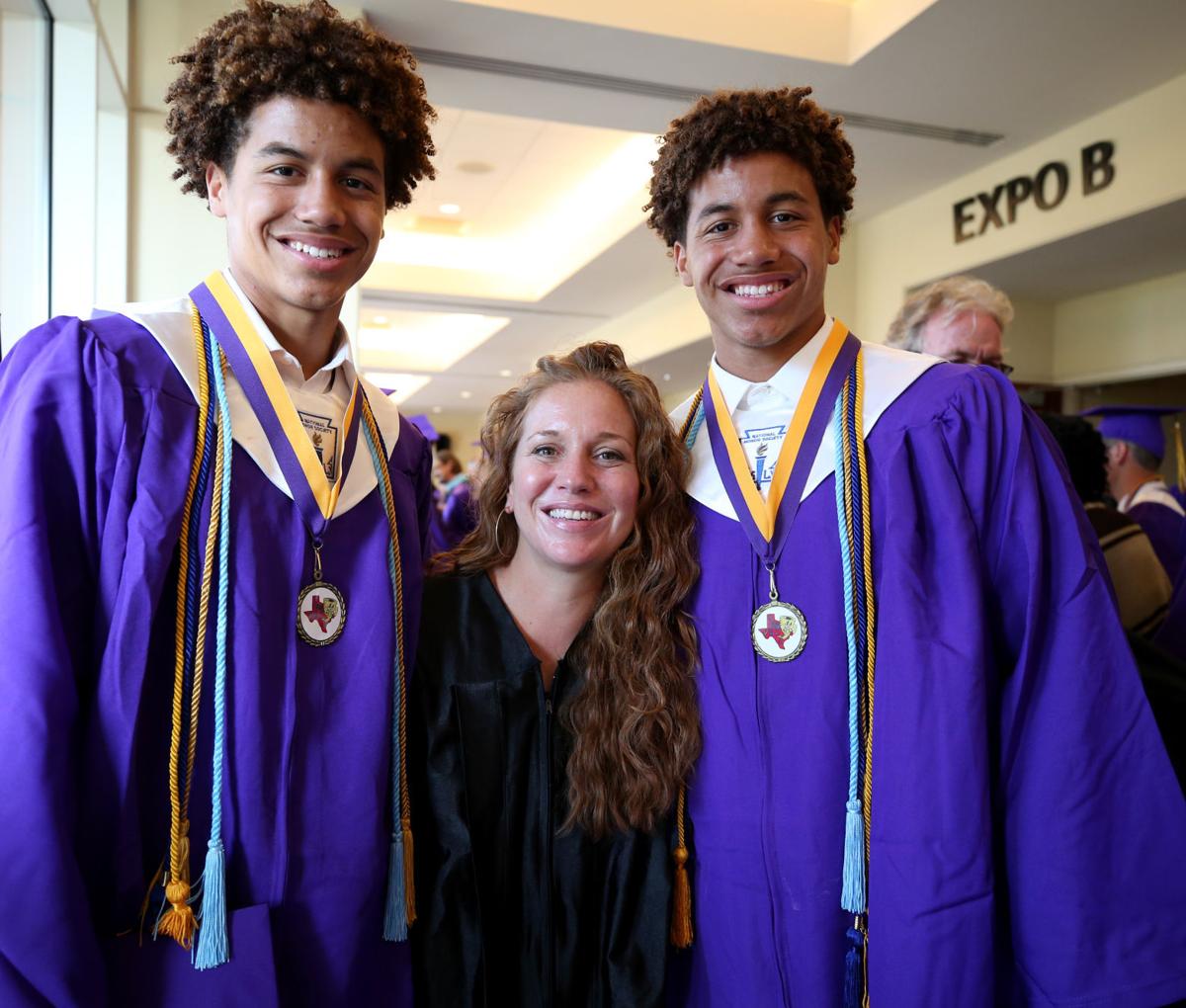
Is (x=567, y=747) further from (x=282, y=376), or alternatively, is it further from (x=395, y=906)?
(x=282, y=376)

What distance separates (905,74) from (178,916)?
5094mm

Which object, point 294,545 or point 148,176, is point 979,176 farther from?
point 294,545

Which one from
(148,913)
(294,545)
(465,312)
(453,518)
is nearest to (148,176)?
(453,518)

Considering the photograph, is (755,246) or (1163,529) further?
(1163,529)

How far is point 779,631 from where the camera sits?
67.4 inches

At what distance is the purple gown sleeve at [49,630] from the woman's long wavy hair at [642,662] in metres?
0.84

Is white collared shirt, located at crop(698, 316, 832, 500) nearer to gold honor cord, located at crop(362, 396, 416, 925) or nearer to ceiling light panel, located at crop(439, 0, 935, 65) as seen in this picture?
gold honor cord, located at crop(362, 396, 416, 925)

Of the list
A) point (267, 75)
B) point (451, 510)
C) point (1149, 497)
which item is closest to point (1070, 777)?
point (267, 75)

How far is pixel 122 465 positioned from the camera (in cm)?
136

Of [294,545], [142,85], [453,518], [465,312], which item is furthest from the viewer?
[465,312]

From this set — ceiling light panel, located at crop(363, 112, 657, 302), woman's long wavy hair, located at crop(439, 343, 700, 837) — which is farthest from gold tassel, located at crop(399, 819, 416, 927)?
ceiling light panel, located at crop(363, 112, 657, 302)

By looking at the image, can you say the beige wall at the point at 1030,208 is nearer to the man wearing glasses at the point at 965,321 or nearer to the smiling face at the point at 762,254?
the man wearing glasses at the point at 965,321

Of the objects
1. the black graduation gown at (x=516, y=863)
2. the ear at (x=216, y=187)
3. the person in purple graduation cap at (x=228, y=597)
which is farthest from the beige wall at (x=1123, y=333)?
the ear at (x=216, y=187)

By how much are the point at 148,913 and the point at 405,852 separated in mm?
413
